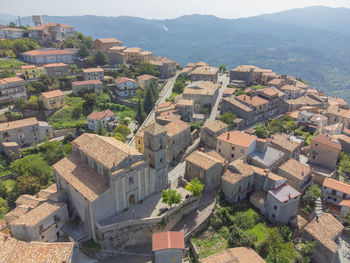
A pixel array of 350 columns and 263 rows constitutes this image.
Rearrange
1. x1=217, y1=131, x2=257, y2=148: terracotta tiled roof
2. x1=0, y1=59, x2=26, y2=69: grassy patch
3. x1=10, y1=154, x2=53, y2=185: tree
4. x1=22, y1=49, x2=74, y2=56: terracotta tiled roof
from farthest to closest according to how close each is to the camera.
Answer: x1=22, y1=49, x2=74, y2=56: terracotta tiled roof
x1=0, y1=59, x2=26, y2=69: grassy patch
x1=217, y1=131, x2=257, y2=148: terracotta tiled roof
x1=10, y1=154, x2=53, y2=185: tree

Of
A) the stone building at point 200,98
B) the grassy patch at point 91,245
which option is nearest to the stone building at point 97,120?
the stone building at point 200,98

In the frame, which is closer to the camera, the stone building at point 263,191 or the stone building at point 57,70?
the stone building at point 263,191

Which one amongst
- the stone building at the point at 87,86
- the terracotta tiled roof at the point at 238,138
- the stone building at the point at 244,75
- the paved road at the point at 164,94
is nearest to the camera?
the terracotta tiled roof at the point at 238,138

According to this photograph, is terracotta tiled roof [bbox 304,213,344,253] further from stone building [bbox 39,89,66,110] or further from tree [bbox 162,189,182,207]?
stone building [bbox 39,89,66,110]

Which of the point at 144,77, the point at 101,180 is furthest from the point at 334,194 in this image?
the point at 144,77

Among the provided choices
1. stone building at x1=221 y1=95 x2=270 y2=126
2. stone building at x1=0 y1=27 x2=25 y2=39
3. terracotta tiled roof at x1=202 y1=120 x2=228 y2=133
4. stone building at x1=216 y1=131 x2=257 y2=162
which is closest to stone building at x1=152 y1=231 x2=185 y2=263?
stone building at x1=216 y1=131 x2=257 y2=162

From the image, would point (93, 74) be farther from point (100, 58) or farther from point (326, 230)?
point (326, 230)

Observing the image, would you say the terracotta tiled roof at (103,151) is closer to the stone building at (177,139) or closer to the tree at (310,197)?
the stone building at (177,139)
